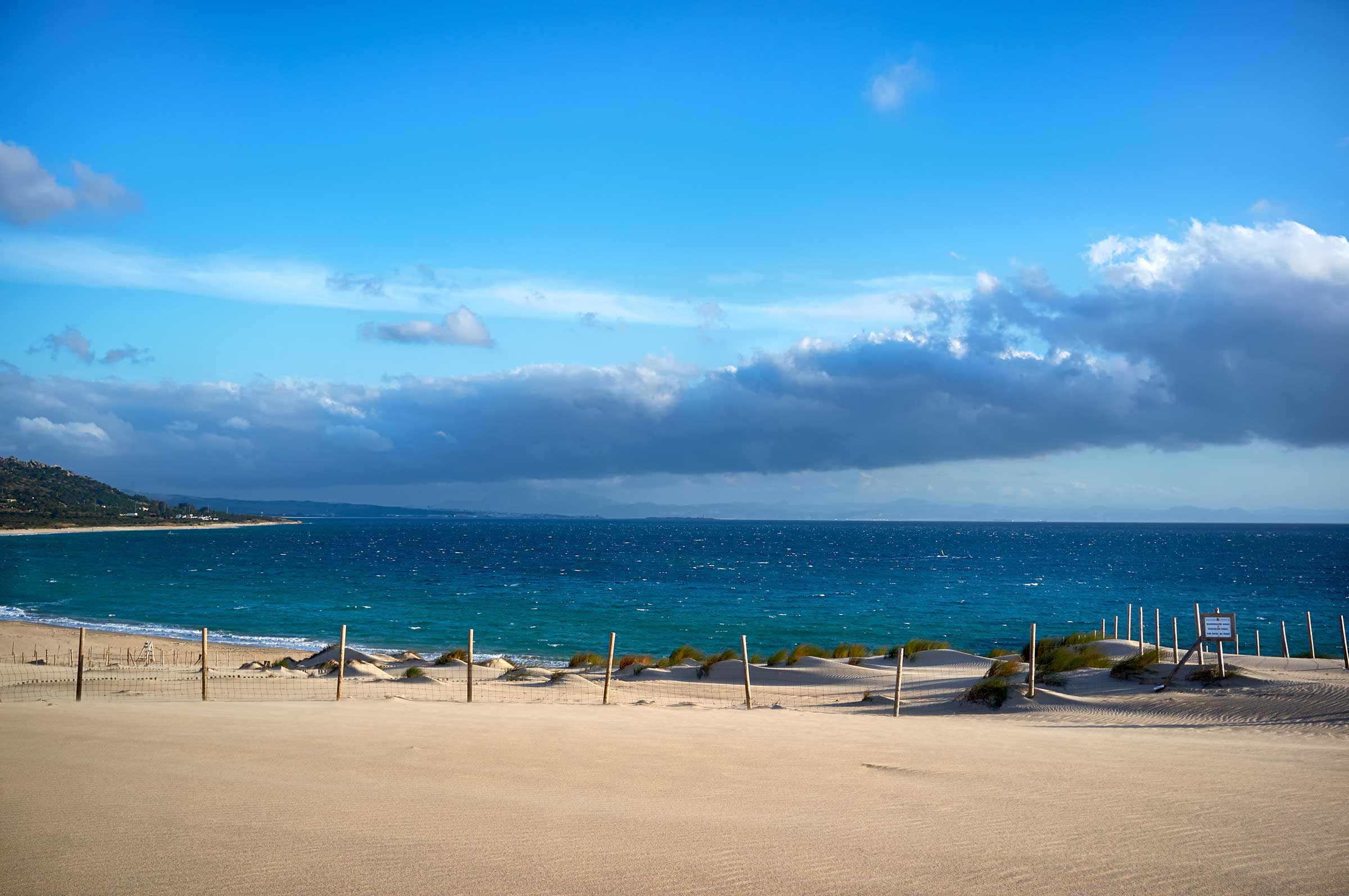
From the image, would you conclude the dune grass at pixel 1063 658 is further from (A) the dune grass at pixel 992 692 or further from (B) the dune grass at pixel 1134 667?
(A) the dune grass at pixel 992 692

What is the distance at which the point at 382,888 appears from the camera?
6285 millimetres

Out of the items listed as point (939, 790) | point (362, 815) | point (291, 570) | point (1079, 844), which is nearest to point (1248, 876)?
point (1079, 844)

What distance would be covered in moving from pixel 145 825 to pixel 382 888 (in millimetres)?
2970

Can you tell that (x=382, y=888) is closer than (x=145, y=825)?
Yes

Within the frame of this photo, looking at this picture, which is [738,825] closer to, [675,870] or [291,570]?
[675,870]

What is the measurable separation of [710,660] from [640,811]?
22657mm

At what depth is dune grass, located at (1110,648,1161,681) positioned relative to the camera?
23.0 m

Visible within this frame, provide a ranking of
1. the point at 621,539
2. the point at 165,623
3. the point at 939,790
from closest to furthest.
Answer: the point at 939,790, the point at 165,623, the point at 621,539

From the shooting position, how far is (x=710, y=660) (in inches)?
1216

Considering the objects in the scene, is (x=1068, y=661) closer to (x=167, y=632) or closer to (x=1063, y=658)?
(x=1063, y=658)

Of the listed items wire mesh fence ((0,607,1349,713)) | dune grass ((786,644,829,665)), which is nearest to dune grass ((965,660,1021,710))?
wire mesh fence ((0,607,1349,713))

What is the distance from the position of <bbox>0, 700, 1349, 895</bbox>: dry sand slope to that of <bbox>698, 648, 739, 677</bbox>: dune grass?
1525 centimetres

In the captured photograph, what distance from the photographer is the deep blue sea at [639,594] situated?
4588 centimetres

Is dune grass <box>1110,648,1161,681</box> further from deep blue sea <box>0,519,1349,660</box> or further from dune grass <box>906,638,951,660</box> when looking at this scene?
deep blue sea <box>0,519,1349,660</box>
